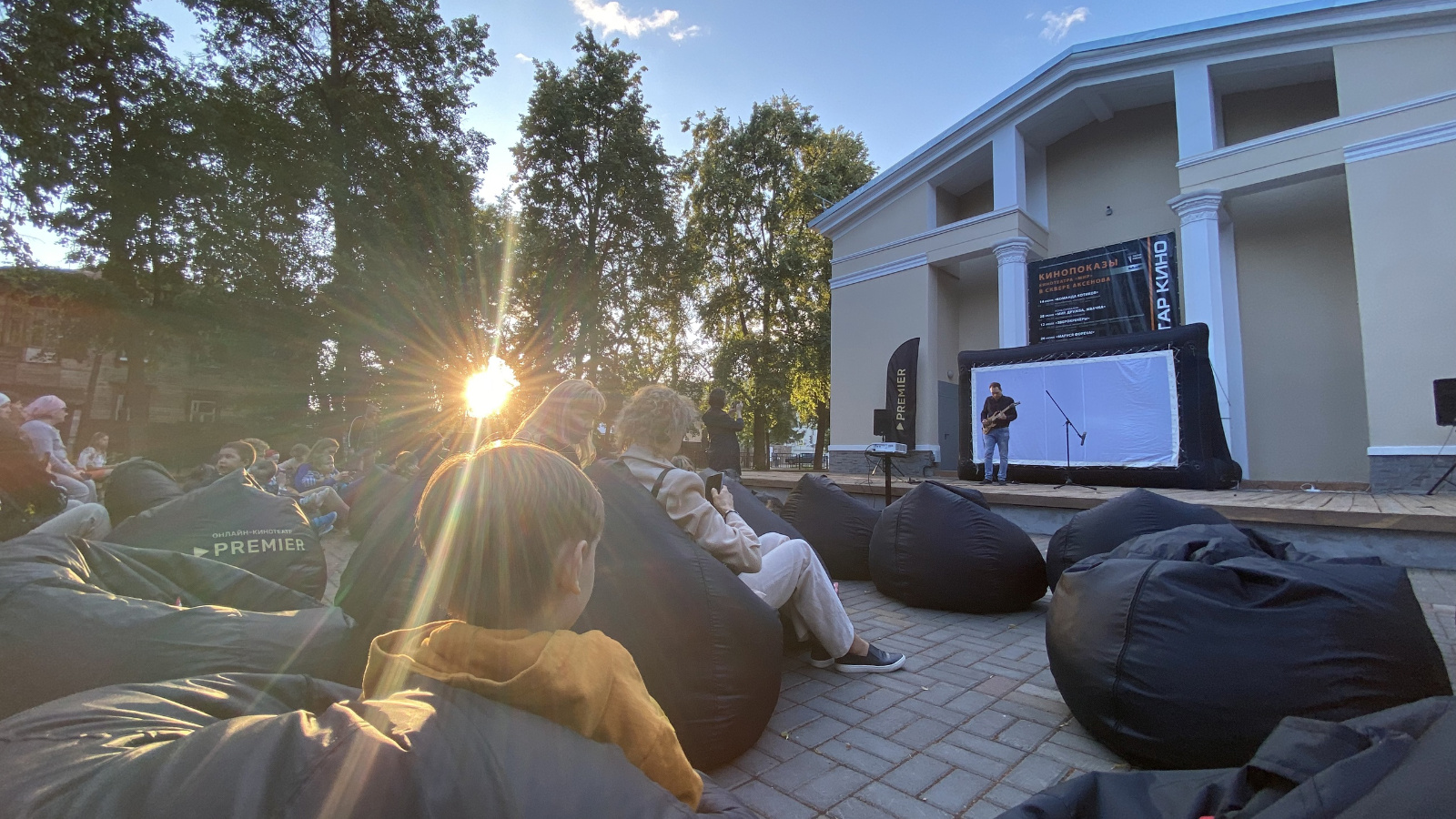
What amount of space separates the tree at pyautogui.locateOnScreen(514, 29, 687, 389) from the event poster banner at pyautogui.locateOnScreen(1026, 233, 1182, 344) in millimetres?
11575

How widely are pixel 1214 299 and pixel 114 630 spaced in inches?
487

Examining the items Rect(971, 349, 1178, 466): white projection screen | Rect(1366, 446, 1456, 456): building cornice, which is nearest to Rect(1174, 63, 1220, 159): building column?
Rect(971, 349, 1178, 466): white projection screen

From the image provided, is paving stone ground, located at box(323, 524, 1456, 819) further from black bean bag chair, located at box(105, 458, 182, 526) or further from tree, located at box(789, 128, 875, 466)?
tree, located at box(789, 128, 875, 466)

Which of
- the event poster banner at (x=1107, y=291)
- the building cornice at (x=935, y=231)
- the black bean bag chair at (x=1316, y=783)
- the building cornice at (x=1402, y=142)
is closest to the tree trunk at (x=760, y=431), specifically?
the building cornice at (x=935, y=231)

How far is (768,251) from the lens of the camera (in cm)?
1972

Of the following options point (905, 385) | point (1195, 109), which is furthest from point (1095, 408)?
point (1195, 109)

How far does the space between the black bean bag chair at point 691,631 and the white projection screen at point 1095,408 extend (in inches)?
321

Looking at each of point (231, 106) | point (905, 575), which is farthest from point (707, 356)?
point (905, 575)

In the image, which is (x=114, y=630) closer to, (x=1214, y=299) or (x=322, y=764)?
(x=322, y=764)

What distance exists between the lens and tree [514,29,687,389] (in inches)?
709

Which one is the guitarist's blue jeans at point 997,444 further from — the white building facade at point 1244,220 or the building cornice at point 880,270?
the building cornice at point 880,270

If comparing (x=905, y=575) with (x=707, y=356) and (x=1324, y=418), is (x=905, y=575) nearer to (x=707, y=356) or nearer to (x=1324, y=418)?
(x=1324, y=418)

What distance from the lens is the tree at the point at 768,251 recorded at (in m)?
19.3

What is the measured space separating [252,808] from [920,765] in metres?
2.12
